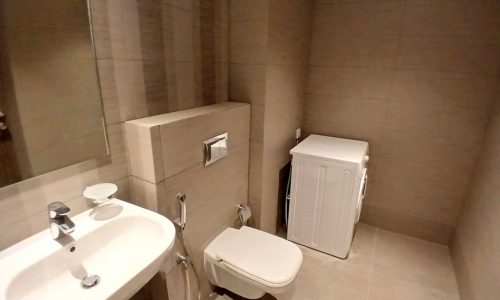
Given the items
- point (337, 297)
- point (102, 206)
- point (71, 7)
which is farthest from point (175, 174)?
point (337, 297)

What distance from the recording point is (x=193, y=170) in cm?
141

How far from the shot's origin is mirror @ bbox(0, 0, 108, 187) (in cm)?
89

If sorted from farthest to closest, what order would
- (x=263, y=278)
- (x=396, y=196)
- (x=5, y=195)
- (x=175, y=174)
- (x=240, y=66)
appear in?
1. (x=396, y=196)
2. (x=240, y=66)
3. (x=263, y=278)
4. (x=175, y=174)
5. (x=5, y=195)

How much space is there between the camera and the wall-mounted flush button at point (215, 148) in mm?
1460

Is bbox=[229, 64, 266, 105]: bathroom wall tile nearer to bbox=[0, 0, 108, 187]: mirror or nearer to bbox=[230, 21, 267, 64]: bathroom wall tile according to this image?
bbox=[230, 21, 267, 64]: bathroom wall tile

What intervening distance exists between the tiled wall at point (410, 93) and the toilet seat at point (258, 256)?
1.22 meters

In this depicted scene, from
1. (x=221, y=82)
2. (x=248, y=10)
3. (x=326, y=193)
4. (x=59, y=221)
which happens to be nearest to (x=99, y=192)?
(x=59, y=221)

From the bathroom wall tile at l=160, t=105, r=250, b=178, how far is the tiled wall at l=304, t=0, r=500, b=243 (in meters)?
1.07

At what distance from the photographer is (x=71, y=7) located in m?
1.00

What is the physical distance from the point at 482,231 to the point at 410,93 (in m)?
1.05

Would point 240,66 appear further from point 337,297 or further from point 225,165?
point 337,297

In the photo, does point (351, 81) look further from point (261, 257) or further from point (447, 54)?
point (261, 257)

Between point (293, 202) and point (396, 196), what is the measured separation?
945 mm

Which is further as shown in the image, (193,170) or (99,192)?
(193,170)
